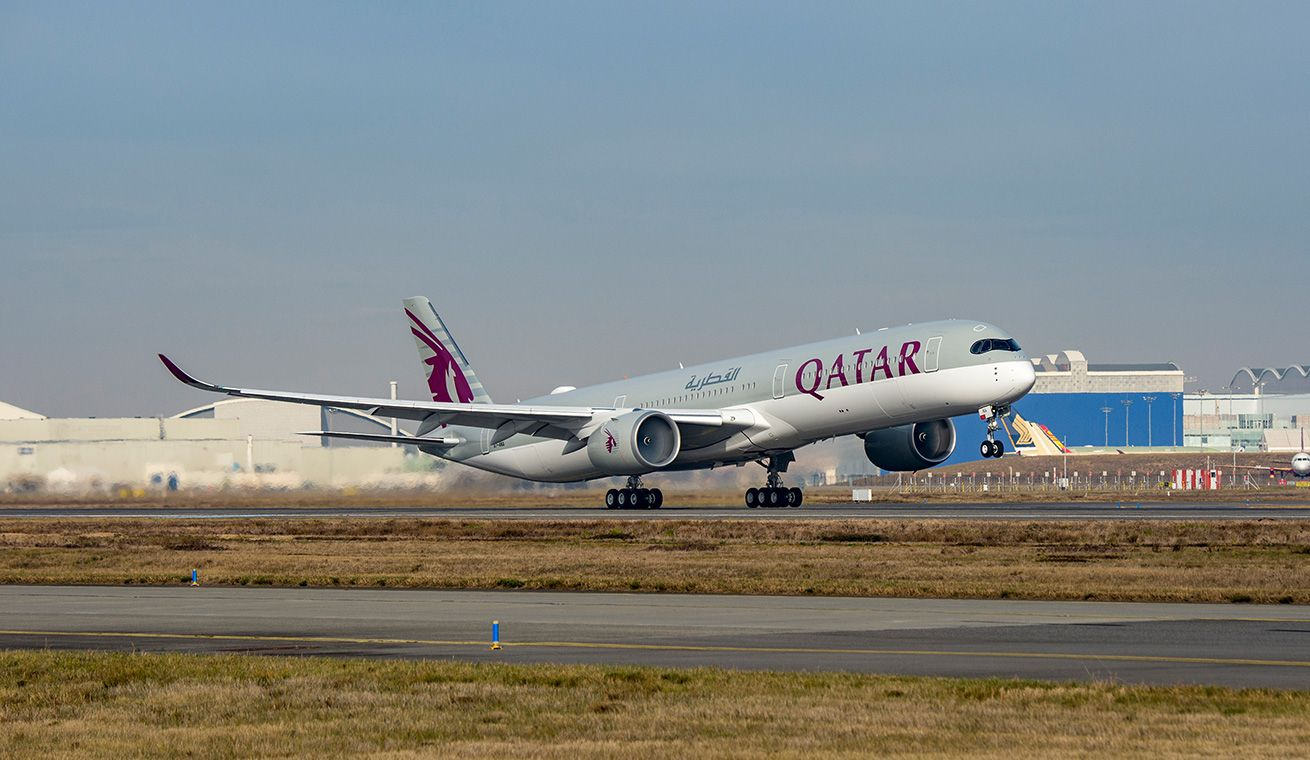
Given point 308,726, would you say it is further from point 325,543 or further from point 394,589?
point 325,543

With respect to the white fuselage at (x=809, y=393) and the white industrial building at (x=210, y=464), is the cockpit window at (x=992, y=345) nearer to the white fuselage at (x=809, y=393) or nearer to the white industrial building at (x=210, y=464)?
the white fuselage at (x=809, y=393)

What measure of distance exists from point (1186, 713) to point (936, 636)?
6.64 metres

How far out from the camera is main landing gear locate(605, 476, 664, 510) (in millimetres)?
62375

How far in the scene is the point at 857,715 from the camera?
543 inches

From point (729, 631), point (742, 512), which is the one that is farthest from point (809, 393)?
point (729, 631)

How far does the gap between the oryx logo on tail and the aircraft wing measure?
9.17 metres

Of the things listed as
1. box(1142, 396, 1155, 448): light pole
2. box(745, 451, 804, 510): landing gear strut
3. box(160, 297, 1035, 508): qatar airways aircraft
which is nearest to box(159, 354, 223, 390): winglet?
box(160, 297, 1035, 508): qatar airways aircraft

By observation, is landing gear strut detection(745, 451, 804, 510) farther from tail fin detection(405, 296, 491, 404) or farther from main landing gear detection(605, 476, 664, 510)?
tail fin detection(405, 296, 491, 404)

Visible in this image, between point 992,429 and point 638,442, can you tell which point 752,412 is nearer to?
point 638,442

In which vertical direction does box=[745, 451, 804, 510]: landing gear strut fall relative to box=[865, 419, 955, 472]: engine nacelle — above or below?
below

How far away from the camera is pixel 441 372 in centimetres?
7544

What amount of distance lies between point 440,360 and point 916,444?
989 inches

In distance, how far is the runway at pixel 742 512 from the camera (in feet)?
164

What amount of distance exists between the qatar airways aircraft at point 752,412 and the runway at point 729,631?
80.6ft
